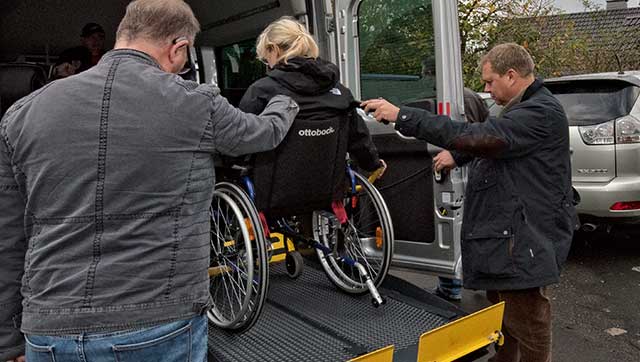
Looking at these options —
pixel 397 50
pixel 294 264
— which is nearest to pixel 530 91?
pixel 397 50

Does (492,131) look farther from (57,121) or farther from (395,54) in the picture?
(57,121)

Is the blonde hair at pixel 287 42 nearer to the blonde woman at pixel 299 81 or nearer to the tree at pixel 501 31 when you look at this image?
the blonde woman at pixel 299 81

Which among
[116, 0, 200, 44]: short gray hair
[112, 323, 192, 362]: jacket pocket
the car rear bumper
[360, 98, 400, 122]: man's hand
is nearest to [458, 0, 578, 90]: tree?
the car rear bumper

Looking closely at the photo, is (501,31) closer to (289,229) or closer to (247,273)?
(289,229)

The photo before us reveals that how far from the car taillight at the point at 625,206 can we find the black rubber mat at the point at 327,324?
288 centimetres

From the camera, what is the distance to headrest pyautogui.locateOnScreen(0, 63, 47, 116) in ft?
13.1

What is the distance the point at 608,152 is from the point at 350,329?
354 cm

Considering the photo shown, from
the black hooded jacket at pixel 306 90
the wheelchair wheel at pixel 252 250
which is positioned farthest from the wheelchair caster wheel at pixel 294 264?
the black hooded jacket at pixel 306 90

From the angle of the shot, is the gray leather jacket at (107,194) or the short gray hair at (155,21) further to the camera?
the short gray hair at (155,21)

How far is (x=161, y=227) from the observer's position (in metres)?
1.58

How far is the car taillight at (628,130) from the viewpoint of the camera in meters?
5.09

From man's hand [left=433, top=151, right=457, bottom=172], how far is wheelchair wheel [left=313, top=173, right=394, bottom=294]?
1.22ft

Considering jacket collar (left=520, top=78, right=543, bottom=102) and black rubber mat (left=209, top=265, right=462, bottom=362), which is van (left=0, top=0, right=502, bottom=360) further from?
jacket collar (left=520, top=78, right=543, bottom=102)

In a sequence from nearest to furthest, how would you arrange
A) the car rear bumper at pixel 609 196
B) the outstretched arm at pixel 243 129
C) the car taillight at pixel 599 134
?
1. the outstretched arm at pixel 243 129
2. the car rear bumper at pixel 609 196
3. the car taillight at pixel 599 134
